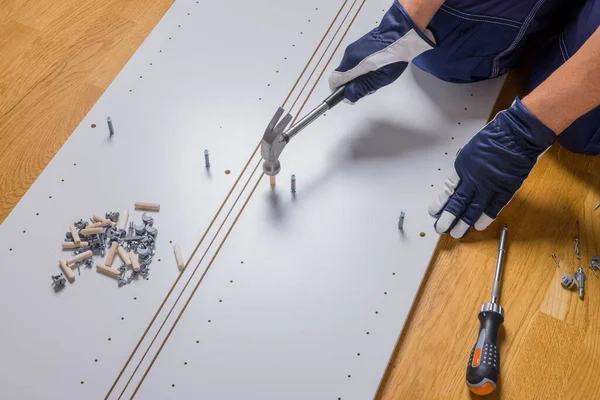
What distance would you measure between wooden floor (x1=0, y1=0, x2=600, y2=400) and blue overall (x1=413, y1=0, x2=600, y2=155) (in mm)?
112

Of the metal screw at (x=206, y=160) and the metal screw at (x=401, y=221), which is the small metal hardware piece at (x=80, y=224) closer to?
the metal screw at (x=206, y=160)

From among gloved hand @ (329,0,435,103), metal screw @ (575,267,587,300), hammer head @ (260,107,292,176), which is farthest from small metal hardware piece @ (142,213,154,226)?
metal screw @ (575,267,587,300)

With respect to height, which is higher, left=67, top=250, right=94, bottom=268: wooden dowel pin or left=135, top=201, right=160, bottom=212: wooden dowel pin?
left=135, top=201, right=160, bottom=212: wooden dowel pin

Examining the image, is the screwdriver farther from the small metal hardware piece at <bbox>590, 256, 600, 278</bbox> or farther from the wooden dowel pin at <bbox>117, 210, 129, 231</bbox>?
the wooden dowel pin at <bbox>117, 210, 129, 231</bbox>

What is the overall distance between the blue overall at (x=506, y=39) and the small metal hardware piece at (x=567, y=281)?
1.36 feet

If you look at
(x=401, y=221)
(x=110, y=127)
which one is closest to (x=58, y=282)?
(x=110, y=127)

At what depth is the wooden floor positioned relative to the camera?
1792 millimetres

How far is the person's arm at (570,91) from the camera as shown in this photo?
176 cm

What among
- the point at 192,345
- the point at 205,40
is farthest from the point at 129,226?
the point at 205,40

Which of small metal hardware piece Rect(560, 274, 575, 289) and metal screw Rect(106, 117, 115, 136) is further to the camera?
metal screw Rect(106, 117, 115, 136)

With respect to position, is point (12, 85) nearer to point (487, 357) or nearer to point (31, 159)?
point (31, 159)

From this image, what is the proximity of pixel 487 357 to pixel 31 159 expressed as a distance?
1.35m

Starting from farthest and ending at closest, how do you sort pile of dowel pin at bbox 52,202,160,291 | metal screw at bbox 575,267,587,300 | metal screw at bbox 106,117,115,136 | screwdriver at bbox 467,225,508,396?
metal screw at bbox 106,117,115,136
metal screw at bbox 575,267,587,300
pile of dowel pin at bbox 52,202,160,291
screwdriver at bbox 467,225,508,396

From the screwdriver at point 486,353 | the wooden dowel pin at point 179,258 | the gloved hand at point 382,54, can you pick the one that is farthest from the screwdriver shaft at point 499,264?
the wooden dowel pin at point 179,258
